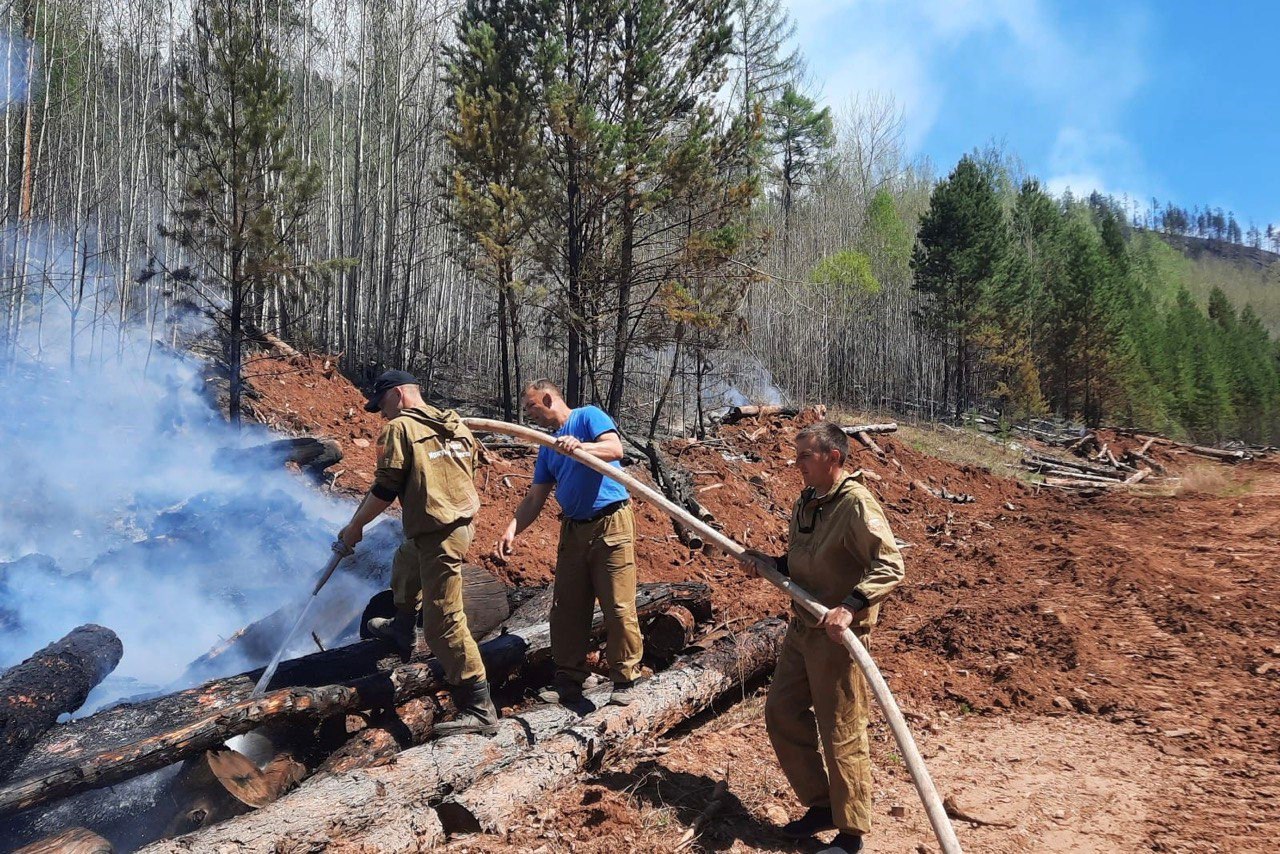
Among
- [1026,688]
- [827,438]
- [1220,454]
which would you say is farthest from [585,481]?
[1220,454]

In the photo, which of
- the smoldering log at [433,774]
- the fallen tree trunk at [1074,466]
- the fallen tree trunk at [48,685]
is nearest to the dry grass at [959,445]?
the fallen tree trunk at [1074,466]

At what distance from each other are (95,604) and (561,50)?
10.6m

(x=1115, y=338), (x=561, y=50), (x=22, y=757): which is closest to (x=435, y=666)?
(x=22, y=757)

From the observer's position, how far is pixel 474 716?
4094 mm

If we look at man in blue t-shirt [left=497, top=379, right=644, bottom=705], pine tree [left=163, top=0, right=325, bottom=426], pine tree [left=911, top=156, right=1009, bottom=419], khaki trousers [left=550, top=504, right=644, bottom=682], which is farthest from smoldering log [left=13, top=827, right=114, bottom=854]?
pine tree [left=911, top=156, right=1009, bottom=419]

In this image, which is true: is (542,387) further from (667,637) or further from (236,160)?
(236,160)

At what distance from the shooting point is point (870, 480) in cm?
1291

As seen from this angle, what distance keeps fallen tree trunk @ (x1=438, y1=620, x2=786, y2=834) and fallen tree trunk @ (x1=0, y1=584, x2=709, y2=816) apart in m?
0.79

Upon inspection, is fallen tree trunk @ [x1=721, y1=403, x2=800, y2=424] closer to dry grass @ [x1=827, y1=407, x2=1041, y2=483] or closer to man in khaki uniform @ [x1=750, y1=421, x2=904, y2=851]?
dry grass @ [x1=827, y1=407, x2=1041, y2=483]

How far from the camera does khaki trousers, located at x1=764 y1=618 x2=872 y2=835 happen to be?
3.27m

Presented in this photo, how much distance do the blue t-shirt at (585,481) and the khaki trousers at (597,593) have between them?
8 cm

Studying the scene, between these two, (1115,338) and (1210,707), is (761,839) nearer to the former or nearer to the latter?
(1210,707)

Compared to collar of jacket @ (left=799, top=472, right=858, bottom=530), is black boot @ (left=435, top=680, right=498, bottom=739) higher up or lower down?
lower down

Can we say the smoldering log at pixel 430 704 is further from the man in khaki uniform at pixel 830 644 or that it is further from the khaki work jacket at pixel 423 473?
the man in khaki uniform at pixel 830 644
